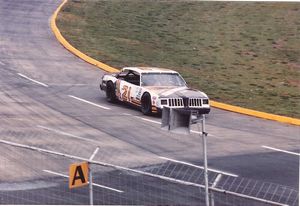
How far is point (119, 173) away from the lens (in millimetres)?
12516

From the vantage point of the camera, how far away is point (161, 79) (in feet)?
65.3

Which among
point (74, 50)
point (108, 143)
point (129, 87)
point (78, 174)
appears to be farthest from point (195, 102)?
point (74, 50)

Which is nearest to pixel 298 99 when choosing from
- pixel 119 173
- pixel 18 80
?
pixel 18 80

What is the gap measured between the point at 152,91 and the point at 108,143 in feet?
12.6

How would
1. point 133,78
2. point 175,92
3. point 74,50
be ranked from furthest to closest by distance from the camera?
point 74,50 → point 133,78 → point 175,92

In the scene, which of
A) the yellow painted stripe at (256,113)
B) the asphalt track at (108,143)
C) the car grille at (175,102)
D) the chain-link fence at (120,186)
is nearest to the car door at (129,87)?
the asphalt track at (108,143)

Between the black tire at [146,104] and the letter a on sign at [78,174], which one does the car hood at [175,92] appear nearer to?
the black tire at [146,104]

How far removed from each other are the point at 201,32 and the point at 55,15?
850cm

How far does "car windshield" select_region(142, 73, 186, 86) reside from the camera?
19.7 metres

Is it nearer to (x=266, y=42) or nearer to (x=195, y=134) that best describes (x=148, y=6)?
(x=266, y=42)

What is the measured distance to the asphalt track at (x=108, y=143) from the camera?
11203mm

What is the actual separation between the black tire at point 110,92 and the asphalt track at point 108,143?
31 cm

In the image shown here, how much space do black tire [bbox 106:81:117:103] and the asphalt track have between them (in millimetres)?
314

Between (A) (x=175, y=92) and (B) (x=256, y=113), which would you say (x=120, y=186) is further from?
(B) (x=256, y=113)
